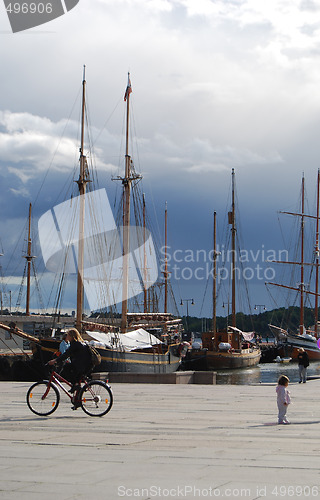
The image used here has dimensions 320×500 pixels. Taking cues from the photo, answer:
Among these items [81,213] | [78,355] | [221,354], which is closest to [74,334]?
[78,355]

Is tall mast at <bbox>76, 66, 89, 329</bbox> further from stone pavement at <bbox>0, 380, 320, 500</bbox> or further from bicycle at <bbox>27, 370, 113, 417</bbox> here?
bicycle at <bbox>27, 370, 113, 417</bbox>

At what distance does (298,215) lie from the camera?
104 m

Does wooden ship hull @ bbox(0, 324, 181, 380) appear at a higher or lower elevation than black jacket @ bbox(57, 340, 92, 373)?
lower

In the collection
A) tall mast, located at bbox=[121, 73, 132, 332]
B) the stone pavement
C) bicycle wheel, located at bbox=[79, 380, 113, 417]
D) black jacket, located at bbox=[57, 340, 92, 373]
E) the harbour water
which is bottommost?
the harbour water

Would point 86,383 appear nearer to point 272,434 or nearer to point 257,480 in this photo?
point 272,434

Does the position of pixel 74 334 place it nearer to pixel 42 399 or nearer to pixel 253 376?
pixel 42 399

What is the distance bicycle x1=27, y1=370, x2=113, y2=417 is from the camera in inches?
542

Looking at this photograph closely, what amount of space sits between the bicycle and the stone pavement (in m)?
0.27

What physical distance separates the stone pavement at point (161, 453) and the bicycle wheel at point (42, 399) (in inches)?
11.1

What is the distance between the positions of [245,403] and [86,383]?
6113 millimetres

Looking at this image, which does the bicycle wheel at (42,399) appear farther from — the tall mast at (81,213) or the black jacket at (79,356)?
the tall mast at (81,213)

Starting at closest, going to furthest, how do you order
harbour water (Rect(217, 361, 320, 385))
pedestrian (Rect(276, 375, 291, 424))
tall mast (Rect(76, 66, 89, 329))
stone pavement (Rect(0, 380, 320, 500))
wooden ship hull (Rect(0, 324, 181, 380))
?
1. stone pavement (Rect(0, 380, 320, 500))
2. pedestrian (Rect(276, 375, 291, 424))
3. wooden ship hull (Rect(0, 324, 181, 380))
4. tall mast (Rect(76, 66, 89, 329))
5. harbour water (Rect(217, 361, 320, 385))

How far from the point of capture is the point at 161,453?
31.7 feet

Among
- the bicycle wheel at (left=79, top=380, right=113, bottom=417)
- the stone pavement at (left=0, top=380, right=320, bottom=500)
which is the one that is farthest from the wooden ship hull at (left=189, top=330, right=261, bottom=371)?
the bicycle wheel at (left=79, top=380, right=113, bottom=417)
